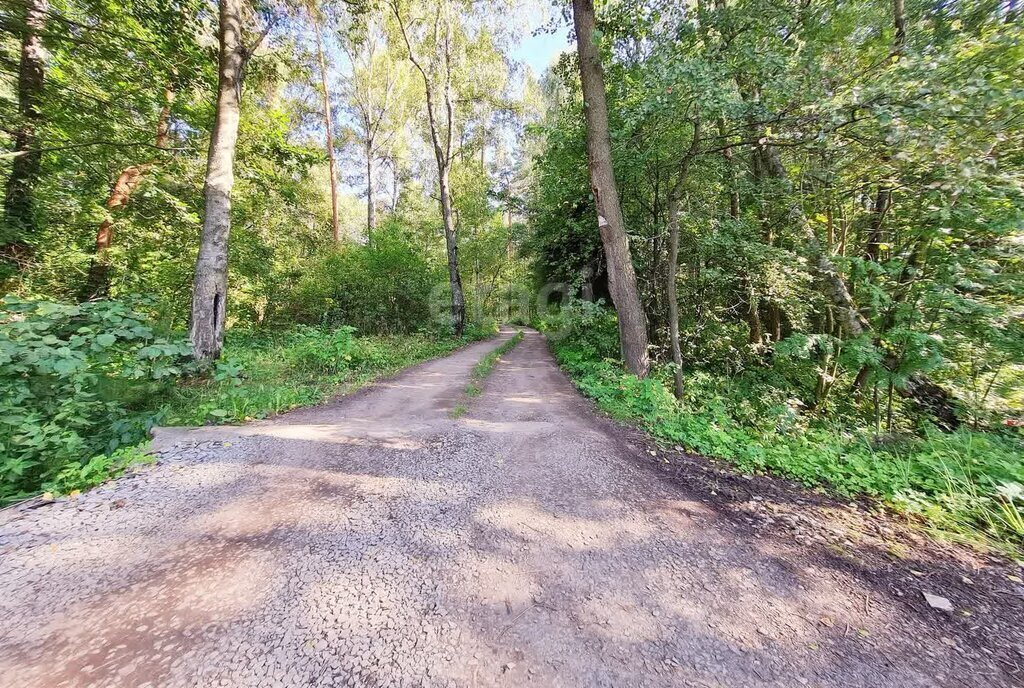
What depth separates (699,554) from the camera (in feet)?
7.92

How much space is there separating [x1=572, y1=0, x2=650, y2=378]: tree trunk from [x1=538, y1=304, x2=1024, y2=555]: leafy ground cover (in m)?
0.75

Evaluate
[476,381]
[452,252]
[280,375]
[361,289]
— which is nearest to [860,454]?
[476,381]

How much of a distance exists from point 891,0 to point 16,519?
1303 centimetres

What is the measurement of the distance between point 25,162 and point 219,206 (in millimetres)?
5039

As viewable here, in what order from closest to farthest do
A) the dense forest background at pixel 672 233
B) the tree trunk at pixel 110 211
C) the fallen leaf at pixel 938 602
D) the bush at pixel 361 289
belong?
the fallen leaf at pixel 938 602 < the dense forest background at pixel 672 233 < the tree trunk at pixel 110 211 < the bush at pixel 361 289

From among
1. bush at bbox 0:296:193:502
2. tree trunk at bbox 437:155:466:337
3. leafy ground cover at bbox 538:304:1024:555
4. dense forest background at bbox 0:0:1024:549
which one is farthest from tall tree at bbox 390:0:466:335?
bush at bbox 0:296:193:502

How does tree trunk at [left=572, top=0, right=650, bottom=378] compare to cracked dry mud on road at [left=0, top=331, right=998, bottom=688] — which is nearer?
cracked dry mud on road at [left=0, top=331, right=998, bottom=688]

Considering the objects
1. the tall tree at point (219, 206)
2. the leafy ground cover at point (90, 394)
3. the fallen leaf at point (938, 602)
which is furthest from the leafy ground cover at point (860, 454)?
the tall tree at point (219, 206)

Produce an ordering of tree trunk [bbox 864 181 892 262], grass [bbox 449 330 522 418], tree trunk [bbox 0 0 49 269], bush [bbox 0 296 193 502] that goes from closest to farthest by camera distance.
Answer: bush [bbox 0 296 193 502], grass [bbox 449 330 522 418], tree trunk [bbox 864 181 892 262], tree trunk [bbox 0 0 49 269]

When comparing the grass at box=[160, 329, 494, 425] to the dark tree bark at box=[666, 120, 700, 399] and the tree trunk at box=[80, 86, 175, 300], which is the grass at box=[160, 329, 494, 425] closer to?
the tree trunk at box=[80, 86, 175, 300]

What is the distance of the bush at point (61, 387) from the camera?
10.5 ft

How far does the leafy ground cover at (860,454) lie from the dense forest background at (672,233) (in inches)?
1.2

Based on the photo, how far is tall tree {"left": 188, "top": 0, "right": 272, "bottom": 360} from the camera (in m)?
6.38

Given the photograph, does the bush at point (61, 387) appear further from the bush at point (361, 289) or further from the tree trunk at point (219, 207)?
the bush at point (361, 289)
